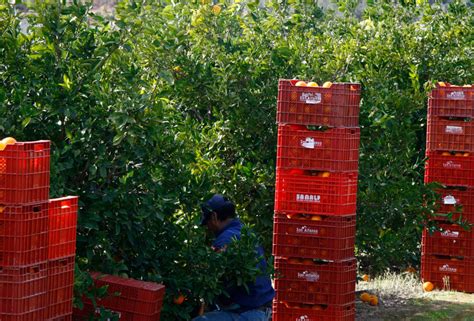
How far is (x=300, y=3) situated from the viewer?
480 inches

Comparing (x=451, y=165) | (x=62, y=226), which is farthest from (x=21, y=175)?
(x=451, y=165)

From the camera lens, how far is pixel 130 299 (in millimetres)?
6637

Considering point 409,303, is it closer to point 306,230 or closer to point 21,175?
point 306,230

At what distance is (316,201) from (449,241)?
320 cm

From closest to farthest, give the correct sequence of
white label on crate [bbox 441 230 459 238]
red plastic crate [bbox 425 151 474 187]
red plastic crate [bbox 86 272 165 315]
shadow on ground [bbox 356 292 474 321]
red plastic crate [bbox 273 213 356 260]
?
1. red plastic crate [bbox 86 272 165 315]
2. red plastic crate [bbox 273 213 356 260]
3. shadow on ground [bbox 356 292 474 321]
4. red plastic crate [bbox 425 151 474 187]
5. white label on crate [bbox 441 230 459 238]

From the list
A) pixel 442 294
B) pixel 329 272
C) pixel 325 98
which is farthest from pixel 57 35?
pixel 442 294

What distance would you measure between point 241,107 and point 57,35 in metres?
2.59

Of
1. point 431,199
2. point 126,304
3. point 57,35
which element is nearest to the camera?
point 126,304

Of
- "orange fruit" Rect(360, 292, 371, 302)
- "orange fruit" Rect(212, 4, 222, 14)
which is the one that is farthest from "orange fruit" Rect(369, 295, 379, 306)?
"orange fruit" Rect(212, 4, 222, 14)

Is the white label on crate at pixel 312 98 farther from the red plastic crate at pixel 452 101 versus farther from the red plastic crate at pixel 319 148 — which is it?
the red plastic crate at pixel 452 101

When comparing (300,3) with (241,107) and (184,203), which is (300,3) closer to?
(241,107)

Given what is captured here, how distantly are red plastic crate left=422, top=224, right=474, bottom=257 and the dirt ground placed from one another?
0.40m

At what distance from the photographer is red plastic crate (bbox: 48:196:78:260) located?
572cm

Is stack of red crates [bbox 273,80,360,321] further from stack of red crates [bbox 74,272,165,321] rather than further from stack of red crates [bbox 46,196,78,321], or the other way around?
stack of red crates [bbox 46,196,78,321]
